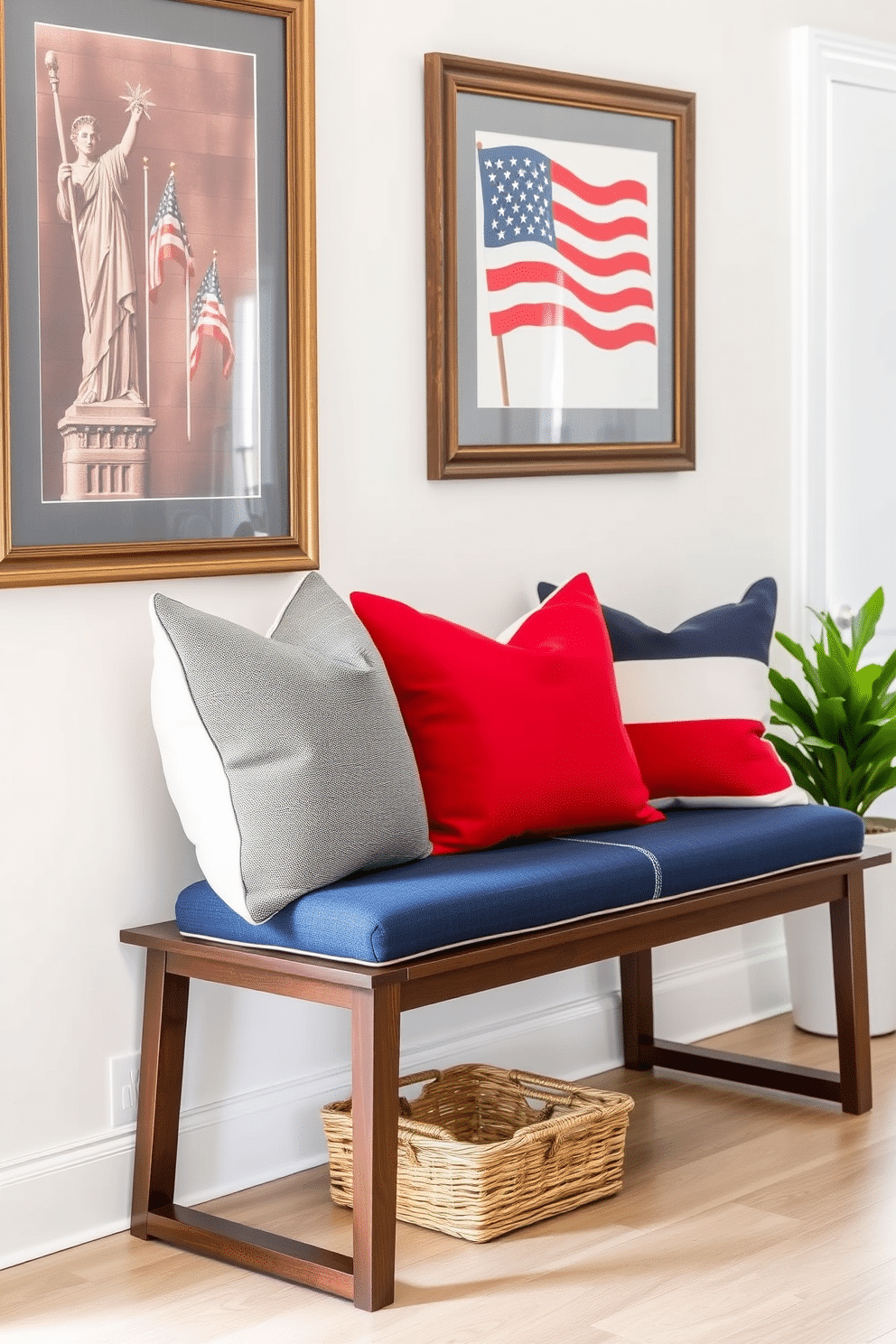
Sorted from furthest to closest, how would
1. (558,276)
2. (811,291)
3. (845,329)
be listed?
(845,329) < (811,291) < (558,276)

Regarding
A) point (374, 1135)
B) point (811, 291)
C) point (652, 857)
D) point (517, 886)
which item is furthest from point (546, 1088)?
point (811, 291)

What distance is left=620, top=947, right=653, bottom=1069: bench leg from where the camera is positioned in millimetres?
3596

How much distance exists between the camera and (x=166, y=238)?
2818 millimetres

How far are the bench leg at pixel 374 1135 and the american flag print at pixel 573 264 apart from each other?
4.57 ft

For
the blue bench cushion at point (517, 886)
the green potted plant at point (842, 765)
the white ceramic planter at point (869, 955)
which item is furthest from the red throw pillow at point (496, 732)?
the white ceramic planter at point (869, 955)

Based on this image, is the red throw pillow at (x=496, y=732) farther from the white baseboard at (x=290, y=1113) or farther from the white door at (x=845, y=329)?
the white door at (x=845, y=329)

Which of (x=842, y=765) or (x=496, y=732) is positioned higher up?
(x=496, y=732)

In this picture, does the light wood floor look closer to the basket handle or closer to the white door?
the basket handle

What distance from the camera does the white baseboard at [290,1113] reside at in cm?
273

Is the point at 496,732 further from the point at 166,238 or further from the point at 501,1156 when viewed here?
the point at 166,238

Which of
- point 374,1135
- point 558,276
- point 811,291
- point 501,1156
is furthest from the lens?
point 811,291

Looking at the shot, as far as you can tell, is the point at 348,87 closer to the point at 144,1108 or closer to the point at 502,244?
the point at 502,244

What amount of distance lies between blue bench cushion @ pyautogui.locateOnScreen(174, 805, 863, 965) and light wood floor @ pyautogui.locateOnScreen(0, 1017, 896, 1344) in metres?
0.50

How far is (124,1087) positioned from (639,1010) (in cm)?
118
